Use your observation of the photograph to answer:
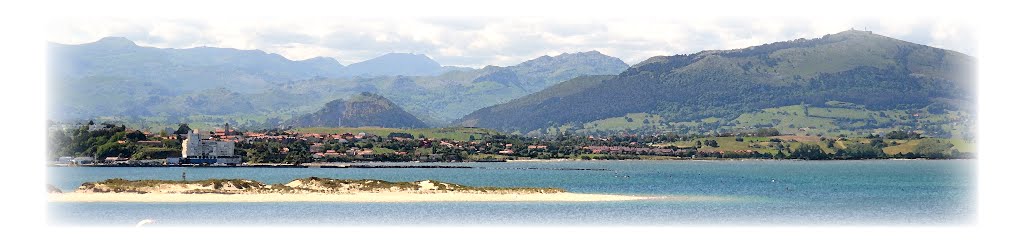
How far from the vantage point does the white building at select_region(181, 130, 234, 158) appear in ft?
559

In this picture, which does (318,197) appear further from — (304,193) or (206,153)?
(206,153)

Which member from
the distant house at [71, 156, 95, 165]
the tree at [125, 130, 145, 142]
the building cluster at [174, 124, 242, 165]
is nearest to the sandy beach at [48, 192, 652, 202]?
the distant house at [71, 156, 95, 165]

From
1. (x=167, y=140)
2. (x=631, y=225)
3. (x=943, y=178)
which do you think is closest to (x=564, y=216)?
(x=631, y=225)

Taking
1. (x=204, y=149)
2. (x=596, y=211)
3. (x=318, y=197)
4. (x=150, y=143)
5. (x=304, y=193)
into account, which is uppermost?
(x=150, y=143)

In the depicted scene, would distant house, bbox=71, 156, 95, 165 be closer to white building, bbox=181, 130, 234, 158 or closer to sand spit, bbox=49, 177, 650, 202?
white building, bbox=181, 130, 234, 158

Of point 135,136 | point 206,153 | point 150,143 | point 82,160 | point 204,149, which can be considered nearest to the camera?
point 82,160

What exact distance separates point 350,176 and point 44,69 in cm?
8815

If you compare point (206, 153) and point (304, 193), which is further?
point (206, 153)

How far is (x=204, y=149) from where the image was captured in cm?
17250

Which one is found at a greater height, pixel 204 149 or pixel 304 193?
pixel 204 149

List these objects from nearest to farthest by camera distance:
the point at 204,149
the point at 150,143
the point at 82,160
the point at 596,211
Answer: the point at 596,211, the point at 82,160, the point at 204,149, the point at 150,143

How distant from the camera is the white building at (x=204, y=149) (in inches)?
6713

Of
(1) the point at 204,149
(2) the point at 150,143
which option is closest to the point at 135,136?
(2) the point at 150,143
